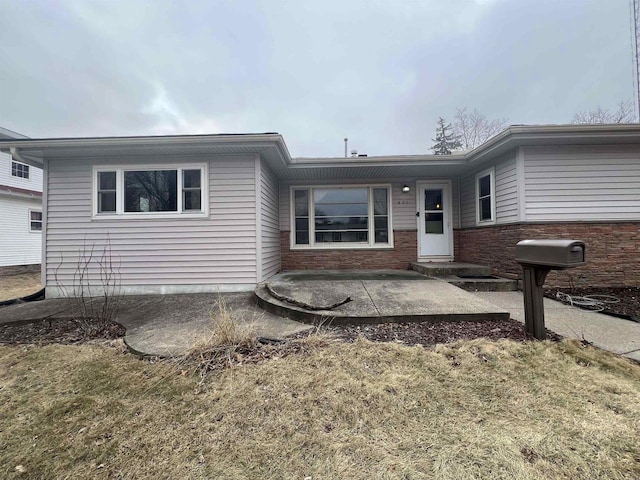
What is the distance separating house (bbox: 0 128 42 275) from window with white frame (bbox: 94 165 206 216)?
8.57 metres

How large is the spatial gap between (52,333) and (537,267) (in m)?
6.30

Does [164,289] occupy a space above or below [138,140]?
below

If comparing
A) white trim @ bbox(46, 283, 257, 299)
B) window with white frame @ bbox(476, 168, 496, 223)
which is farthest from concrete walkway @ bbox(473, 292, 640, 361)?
white trim @ bbox(46, 283, 257, 299)

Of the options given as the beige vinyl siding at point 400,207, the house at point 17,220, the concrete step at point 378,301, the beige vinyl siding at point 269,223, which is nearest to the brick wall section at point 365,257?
the beige vinyl siding at point 400,207

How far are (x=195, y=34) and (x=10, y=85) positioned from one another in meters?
9.90

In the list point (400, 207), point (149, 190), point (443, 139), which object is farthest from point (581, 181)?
point (443, 139)

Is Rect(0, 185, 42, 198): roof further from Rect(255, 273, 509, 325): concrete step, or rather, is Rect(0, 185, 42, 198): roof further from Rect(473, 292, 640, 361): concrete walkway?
Rect(473, 292, 640, 361): concrete walkway

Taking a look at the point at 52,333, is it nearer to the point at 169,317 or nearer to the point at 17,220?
the point at 169,317

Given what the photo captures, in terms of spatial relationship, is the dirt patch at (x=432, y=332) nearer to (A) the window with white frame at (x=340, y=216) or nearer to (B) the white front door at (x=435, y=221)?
(B) the white front door at (x=435, y=221)

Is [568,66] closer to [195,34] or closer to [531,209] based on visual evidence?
[531,209]

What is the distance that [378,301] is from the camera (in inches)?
173

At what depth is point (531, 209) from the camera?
5.79 metres

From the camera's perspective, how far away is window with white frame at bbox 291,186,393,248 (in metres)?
8.05

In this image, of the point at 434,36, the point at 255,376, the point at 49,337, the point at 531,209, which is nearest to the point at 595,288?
the point at 531,209
